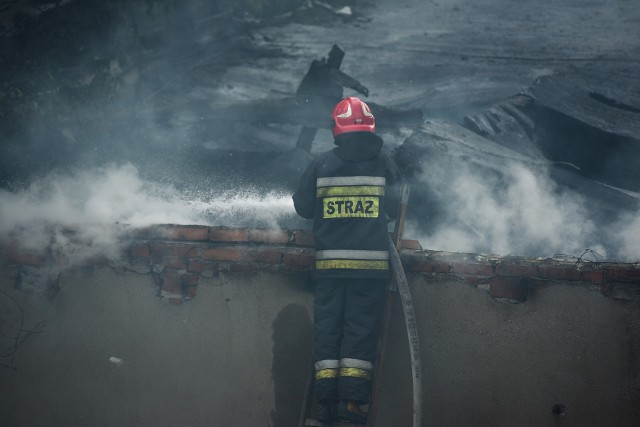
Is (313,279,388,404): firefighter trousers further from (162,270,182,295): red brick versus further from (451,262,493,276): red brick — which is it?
(162,270,182,295): red brick

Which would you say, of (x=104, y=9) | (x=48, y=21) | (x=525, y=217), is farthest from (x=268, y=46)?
(x=525, y=217)

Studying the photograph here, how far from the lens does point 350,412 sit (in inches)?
125

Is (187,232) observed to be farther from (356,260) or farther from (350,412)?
(350,412)

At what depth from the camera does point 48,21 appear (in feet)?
20.5

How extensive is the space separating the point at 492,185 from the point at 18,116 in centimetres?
492

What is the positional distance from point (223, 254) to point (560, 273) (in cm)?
211

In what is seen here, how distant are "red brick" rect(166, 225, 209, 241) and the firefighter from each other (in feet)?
2.23

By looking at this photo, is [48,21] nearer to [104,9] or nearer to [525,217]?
[104,9]

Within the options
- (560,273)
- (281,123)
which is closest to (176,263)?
(560,273)

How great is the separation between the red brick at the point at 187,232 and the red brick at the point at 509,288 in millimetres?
1860

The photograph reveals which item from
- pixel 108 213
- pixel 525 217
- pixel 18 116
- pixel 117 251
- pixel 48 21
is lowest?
pixel 117 251

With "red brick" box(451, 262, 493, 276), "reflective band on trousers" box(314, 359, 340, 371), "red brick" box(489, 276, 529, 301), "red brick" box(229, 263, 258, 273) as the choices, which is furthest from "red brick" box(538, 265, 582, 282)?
"red brick" box(229, 263, 258, 273)

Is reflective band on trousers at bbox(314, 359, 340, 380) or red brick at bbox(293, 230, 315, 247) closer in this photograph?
reflective band on trousers at bbox(314, 359, 340, 380)

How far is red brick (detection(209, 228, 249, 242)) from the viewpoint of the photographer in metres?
3.58
